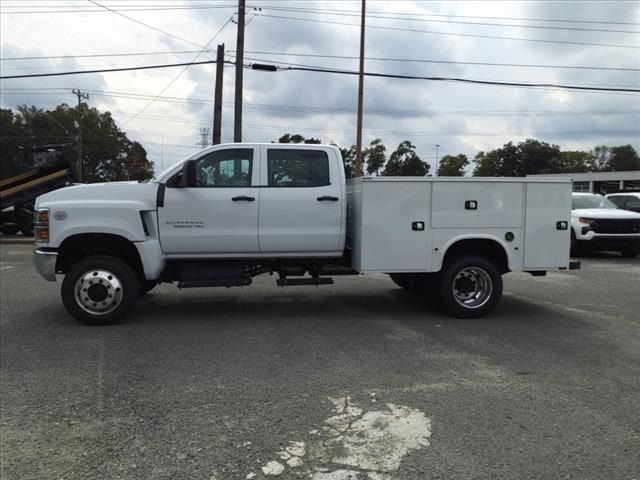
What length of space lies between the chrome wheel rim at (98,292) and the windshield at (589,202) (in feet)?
43.0

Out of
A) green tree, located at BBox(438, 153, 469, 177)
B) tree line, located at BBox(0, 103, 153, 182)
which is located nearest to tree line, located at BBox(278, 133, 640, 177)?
green tree, located at BBox(438, 153, 469, 177)

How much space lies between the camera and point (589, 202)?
15.5 meters

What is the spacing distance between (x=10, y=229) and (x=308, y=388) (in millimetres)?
18352

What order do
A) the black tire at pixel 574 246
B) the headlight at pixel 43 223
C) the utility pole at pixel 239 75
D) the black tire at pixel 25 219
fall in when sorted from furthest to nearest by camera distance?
the utility pole at pixel 239 75
the black tire at pixel 25 219
the black tire at pixel 574 246
the headlight at pixel 43 223

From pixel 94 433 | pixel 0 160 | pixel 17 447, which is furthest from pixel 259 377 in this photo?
pixel 0 160

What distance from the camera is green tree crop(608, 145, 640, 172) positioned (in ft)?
339

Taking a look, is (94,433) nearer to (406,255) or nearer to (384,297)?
(406,255)

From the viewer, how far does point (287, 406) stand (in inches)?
164

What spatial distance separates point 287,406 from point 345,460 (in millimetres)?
918

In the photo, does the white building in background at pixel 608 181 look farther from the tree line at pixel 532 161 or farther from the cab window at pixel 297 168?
the cab window at pixel 297 168

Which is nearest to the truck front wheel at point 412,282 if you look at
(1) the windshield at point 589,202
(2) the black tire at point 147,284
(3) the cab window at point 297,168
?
(3) the cab window at point 297,168

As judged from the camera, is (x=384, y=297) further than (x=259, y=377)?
Yes

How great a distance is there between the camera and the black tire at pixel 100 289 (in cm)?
654

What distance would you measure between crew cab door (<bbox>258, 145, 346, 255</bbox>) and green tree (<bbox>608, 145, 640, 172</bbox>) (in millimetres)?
111338
